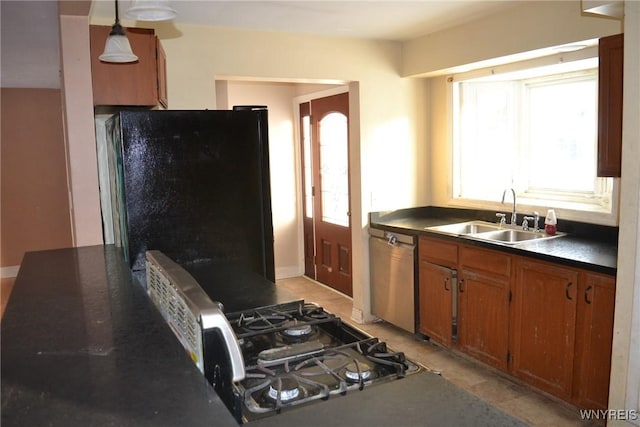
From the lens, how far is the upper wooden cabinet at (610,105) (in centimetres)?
256

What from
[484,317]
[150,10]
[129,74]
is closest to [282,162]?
[129,74]

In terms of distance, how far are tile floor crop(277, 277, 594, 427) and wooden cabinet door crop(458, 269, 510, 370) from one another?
109 mm

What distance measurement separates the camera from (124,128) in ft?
7.32

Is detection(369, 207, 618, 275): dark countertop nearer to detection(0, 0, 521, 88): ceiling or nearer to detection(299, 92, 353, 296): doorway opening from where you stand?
detection(299, 92, 353, 296): doorway opening

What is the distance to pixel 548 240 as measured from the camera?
326 centimetres

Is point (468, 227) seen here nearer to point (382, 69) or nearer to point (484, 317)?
point (484, 317)

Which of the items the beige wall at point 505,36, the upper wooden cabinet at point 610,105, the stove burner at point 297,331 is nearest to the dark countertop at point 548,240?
the upper wooden cabinet at point 610,105

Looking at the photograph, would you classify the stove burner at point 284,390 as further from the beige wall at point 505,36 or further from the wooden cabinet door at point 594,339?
the beige wall at point 505,36

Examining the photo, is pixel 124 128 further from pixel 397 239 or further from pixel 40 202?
pixel 40 202

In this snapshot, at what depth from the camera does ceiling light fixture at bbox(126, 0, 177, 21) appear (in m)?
1.72

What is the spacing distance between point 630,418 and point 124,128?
266 centimetres

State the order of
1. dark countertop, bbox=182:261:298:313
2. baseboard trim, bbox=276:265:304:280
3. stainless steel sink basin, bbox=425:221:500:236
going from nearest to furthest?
dark countertop, bbox=182:261:298:313
stainless steel sink basin, bbox=425:221:500:236
baseboard trim, bbox=276:265:304:280

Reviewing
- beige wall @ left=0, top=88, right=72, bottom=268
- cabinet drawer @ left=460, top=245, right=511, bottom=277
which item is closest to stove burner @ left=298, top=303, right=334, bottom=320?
cabinet drawer @ left=460, top=245, right=511, bottom=277

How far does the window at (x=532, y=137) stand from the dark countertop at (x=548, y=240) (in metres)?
0.15
